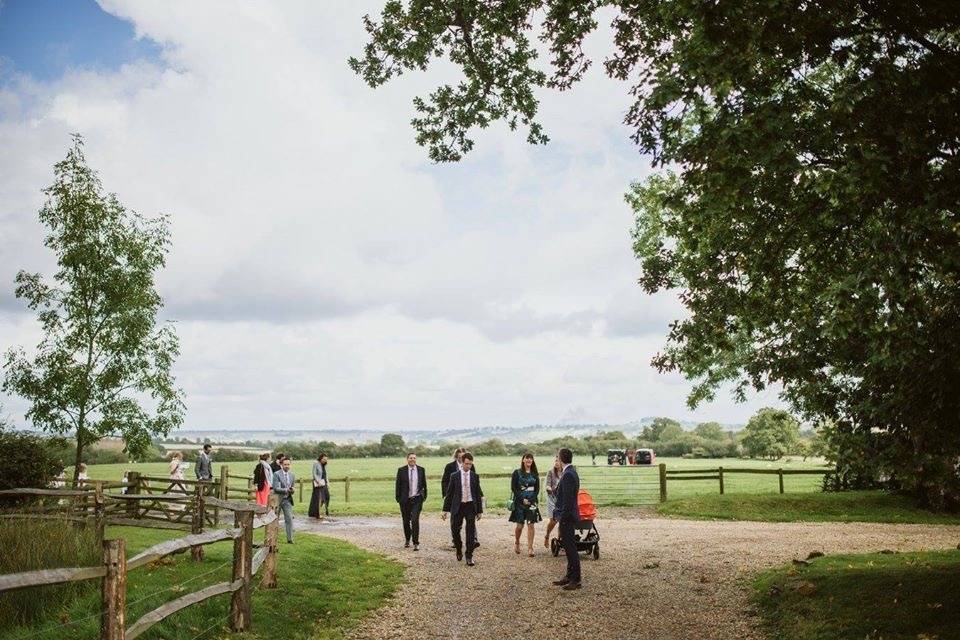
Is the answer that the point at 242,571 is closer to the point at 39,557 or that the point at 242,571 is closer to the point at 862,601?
the point at 39,557

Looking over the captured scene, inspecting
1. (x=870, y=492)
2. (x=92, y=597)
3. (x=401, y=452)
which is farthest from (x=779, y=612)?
(x=401, y=452)

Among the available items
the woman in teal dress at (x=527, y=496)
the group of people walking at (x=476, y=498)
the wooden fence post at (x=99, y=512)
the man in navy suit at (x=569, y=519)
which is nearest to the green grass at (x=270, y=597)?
the wooden fence post at (x=99, y=512)

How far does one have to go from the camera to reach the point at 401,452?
4732 inches

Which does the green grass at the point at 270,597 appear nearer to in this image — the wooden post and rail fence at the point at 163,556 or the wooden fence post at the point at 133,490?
the wooden post and rail fence at the point at 163,556

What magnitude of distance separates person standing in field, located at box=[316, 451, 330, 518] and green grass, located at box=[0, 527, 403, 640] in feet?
23.7

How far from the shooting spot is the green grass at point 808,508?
2259cm

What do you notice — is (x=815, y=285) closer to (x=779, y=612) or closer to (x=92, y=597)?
(x=779, y=612)

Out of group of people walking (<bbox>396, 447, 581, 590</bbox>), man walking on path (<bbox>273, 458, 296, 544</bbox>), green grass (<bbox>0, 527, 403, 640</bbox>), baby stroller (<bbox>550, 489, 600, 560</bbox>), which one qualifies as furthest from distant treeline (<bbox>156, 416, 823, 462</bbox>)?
green grass (<bbox>0, 527, 403, 640</bbox>)

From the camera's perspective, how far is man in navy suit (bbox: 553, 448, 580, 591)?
1141 centimetres

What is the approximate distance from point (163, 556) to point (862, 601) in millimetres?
9104

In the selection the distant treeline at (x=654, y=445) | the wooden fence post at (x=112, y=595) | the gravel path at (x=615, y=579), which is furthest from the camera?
the distant treeline at (x=654, y=445)

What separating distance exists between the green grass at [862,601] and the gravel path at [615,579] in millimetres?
454

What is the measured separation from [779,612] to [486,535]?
10.2 m

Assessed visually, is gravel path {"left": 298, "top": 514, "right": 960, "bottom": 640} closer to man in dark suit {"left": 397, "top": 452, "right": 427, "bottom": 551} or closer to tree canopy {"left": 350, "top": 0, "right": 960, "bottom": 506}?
man in dark suit {"left": 397, "top": 452, "right": 427, "bottom": 551}
